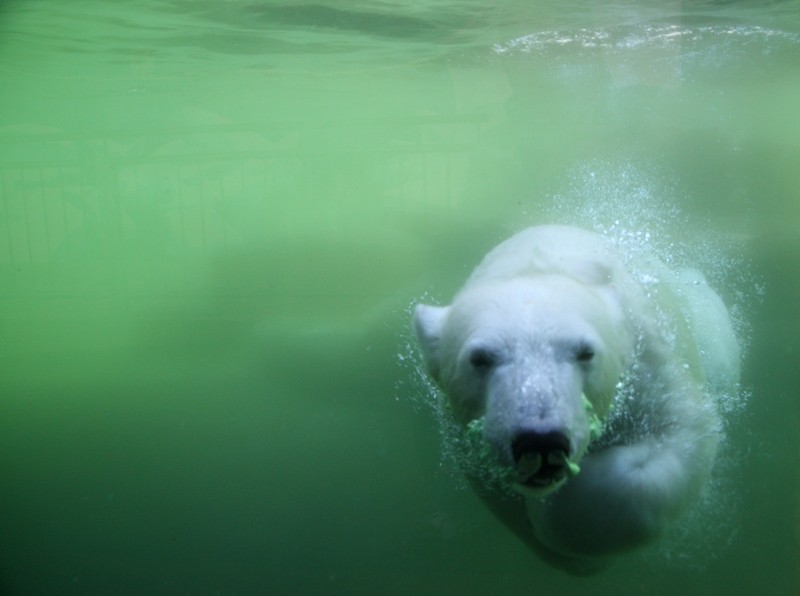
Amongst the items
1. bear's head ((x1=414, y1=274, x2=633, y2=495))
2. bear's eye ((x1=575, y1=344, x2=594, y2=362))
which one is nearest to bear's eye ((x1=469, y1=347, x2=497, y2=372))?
bear's head ((x1=414, y1=274, x2=633, y2=495))

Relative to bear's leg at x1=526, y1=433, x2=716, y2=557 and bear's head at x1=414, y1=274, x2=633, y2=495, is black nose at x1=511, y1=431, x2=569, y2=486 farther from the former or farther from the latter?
bear's leg at x1=526, y1=433, x2=716, y2=557

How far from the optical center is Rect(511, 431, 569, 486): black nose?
1.82 metres

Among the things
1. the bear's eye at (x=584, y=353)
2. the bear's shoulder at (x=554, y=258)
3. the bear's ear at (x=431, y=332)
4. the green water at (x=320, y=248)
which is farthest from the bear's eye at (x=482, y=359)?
the green water at (x=320, y=248)

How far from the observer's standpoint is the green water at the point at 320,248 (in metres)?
3.56

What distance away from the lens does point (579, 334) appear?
6.92 ft

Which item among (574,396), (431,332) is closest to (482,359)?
(574,396)

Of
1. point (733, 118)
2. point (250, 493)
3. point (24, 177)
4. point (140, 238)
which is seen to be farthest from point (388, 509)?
point (733, 118)

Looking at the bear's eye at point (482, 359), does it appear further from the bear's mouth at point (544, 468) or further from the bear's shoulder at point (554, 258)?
the bear's shoulder at point (554, 258)

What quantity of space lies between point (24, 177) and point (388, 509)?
5.54m

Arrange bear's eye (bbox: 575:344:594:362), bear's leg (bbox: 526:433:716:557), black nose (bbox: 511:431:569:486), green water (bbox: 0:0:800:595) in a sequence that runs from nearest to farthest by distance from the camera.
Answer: black nose (bbox: 511:431:569:486) → bear's eye (bbox: 575:344:594:362) → bear's leg (bbox: 526:433:716:557) → green water (bbox: 0:0:800:595)

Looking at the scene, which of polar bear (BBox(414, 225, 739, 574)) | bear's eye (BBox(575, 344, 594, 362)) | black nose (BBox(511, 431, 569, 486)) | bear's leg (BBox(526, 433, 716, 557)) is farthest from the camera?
bear's leg (BBox(526, 433, 716, 557))

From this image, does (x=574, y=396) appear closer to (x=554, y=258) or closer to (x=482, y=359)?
(x=482, y=359)

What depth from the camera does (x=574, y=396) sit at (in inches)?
78.2

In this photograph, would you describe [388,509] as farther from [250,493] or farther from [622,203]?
[622,203]
